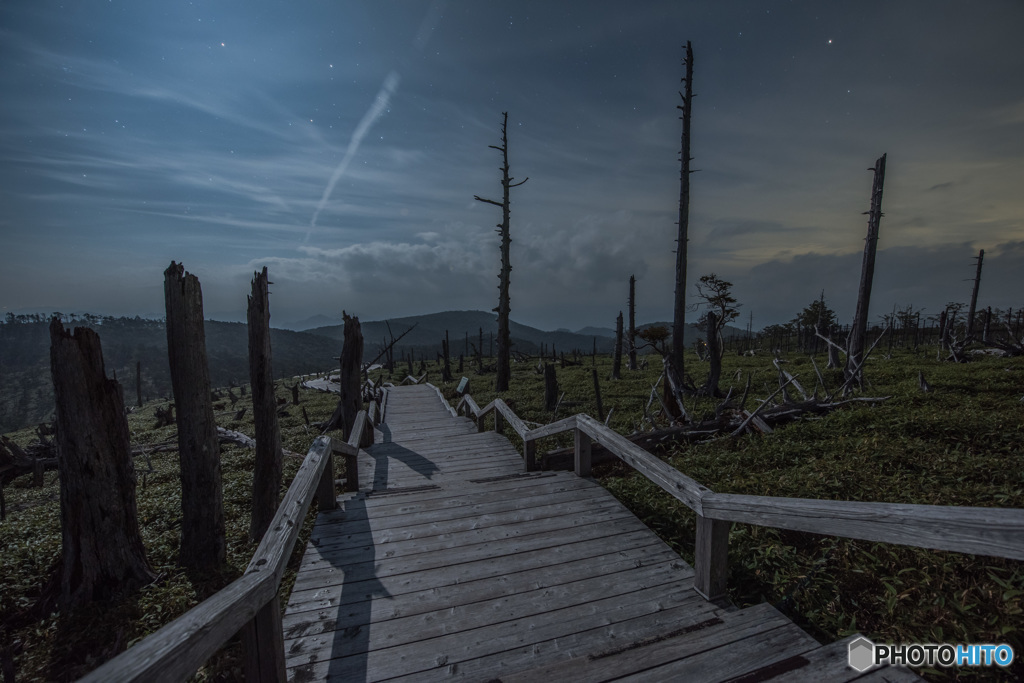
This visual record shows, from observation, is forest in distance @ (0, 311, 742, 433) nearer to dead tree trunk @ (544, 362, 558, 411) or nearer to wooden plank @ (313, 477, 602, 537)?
dead tree trunk @ (544, 362, 558, 411)

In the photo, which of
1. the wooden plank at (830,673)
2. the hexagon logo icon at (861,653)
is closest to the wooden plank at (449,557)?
the wooden plank at (830,673)

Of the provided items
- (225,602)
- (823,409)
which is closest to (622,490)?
(225,602)

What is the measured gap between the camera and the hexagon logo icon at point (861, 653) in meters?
2.22

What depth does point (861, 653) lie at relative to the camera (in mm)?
2279

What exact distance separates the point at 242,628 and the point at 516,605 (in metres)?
1.70

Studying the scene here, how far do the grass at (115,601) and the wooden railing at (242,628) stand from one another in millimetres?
1970

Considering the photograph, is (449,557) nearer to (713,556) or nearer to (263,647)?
(263,647)

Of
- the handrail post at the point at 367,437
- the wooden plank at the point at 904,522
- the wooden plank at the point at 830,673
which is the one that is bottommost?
the handrail post at the point at 367,437

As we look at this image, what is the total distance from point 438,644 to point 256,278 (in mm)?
5483

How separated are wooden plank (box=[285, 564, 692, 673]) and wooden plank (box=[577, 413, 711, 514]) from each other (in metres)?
0.67

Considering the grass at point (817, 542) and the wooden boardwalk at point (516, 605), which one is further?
the grass at point (817, 542)

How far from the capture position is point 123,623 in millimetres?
4387

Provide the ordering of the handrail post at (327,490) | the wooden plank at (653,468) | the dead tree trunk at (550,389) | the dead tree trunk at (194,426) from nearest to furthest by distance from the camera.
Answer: the wooden plank at (653,468)
the handrail post at (327,490)
the dead tree trunk at (194,426)
the dead tree trunk at (550,389)

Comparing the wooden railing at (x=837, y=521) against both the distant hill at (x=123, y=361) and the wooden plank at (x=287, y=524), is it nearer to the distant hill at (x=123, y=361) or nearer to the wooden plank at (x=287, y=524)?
the wooden plank at (x=287, y=524)
